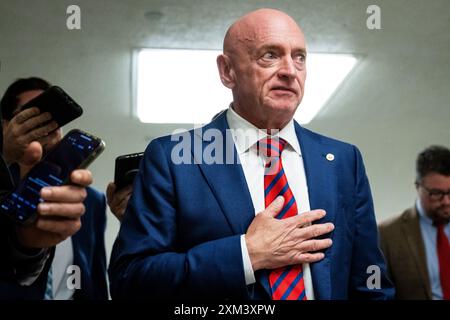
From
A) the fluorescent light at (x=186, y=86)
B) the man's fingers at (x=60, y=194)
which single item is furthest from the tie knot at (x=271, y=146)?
the fluorescent light at (x=186, y=86)

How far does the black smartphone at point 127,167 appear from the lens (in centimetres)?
112

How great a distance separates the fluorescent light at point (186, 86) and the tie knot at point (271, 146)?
2.12ft

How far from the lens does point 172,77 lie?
164cm

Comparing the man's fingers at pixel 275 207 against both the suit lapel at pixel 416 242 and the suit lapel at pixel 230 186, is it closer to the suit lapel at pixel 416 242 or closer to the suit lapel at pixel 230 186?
the suit lapel at pixel 230 186

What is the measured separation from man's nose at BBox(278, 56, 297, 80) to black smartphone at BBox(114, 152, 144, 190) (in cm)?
38

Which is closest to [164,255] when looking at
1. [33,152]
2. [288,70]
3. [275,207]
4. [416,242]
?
[275,207]

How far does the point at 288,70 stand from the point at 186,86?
0.78 meters

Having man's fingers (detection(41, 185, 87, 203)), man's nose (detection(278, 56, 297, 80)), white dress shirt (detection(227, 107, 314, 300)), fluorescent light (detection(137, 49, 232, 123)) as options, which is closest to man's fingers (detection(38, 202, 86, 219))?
man's fingers (detection(41, 185, 87, 203))

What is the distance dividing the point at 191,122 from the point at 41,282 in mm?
867

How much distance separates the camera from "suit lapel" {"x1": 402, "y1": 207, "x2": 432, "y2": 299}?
4.93 feet

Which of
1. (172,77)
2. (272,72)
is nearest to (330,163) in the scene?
(272,72)

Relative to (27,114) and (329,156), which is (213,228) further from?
(27,114)

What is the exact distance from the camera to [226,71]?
40.6 inches

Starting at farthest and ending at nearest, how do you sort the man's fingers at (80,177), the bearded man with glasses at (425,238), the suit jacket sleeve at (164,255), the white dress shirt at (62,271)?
the bearded man with glasses at (425,238) < the white dress shirt at (62,271) < the suit jacket sleeve at (164,255) < the man's fingers at (80,177)
